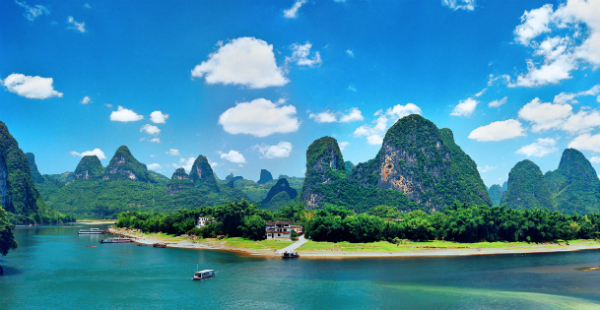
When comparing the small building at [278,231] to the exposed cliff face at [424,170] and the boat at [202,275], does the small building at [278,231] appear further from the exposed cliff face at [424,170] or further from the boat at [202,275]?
the exposed cliff face at [424,170]

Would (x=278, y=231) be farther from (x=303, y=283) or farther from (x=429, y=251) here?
(x=303, y=283)

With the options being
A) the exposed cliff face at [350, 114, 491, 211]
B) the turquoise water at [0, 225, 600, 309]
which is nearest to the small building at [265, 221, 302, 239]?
the turquoise water at [0, 225, 600, 309]

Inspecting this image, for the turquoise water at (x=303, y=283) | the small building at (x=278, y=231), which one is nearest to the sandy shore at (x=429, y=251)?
the turquoise water at (x=303, y=283)

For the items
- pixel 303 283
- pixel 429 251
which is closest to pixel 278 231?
pixel 429 251

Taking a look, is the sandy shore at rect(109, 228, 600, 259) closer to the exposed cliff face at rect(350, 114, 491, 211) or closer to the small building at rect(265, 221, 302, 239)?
the small building at rect(265, 221, 302, 239)

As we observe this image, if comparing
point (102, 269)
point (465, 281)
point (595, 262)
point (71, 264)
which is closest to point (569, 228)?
point (595, 262)
